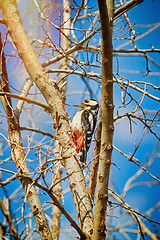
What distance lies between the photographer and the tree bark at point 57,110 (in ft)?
6.22

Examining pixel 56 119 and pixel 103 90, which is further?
pixel 56 119

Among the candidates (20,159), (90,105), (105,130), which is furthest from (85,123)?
(105,130)

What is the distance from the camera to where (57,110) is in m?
2.21

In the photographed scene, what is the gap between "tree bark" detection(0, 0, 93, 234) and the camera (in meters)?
1.90

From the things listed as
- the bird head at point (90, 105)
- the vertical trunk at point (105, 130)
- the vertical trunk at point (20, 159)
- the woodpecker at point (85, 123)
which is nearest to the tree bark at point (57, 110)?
the vertical trunk at point (105, 130)

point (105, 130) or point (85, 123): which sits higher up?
point (85, 123)

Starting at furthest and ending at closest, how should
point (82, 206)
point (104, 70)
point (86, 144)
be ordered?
point (86, 144) < point (82, 206) < point (104, 70)

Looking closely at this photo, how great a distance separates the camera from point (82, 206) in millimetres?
1890

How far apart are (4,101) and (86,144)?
148cm

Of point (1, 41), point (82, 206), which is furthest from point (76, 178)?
point (1, 41)

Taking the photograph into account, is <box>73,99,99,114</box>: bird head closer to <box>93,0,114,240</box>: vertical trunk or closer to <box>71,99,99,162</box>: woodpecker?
<box>71,99,99,162</box>: woodpecker

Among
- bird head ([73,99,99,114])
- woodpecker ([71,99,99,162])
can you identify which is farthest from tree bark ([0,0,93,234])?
bird head ([73,99,99,114])

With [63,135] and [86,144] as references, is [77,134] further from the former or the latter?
[63,135]

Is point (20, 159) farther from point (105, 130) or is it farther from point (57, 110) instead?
point (105, 130)
